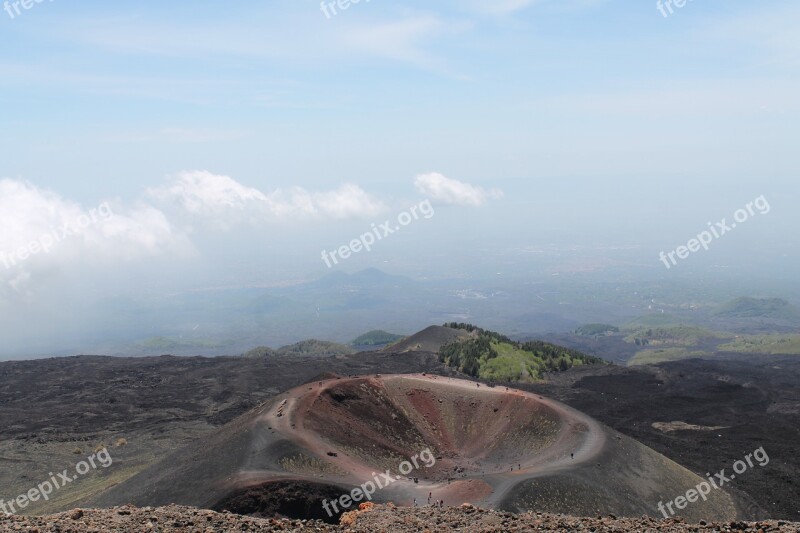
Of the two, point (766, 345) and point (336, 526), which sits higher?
point (336, 526)

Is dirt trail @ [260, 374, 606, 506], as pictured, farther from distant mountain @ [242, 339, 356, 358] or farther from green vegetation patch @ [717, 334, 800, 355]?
green vegetation patch @ [717, 334, 800, 355]

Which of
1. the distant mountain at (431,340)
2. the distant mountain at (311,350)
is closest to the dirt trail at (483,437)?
the distant mountain at (431,340)

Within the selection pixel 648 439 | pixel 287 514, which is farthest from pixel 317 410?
pixel 648 439

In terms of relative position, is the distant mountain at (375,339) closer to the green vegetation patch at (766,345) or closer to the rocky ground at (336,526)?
the green vegetation patch at (766,345)

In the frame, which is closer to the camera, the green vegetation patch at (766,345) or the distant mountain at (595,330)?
the green vegetation patch at (766,345)

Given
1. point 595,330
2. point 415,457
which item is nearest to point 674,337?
point 595,330

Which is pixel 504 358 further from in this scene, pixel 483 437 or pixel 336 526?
pixel 336 526

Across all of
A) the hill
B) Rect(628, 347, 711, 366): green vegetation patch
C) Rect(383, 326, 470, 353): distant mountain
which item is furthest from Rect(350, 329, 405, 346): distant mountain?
the hill

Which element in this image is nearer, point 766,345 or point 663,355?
point 663,355
